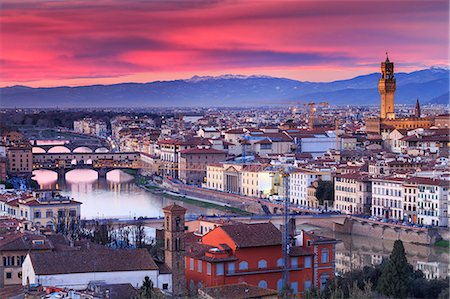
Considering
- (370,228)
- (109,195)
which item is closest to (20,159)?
(109,195)

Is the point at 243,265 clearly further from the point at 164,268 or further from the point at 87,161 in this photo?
the point at 87,161

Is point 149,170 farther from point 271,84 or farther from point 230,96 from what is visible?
point 230,96

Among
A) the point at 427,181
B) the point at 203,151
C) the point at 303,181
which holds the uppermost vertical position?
the point at 203,151

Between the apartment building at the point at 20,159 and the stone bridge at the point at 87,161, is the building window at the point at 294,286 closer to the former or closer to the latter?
the apartment building at the point at 20,159

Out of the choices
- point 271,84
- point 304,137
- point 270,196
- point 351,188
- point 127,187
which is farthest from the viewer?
point 271,84

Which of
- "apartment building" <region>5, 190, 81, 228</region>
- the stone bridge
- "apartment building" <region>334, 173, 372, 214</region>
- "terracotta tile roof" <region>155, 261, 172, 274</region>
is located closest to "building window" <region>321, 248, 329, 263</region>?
"terracotta tile roof" <region>155, 261, 172, 274</region>

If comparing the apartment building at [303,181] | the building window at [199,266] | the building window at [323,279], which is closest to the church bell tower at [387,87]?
the apartment building at [303,181]

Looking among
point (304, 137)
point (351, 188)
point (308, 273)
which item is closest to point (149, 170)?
point (304, 137)
